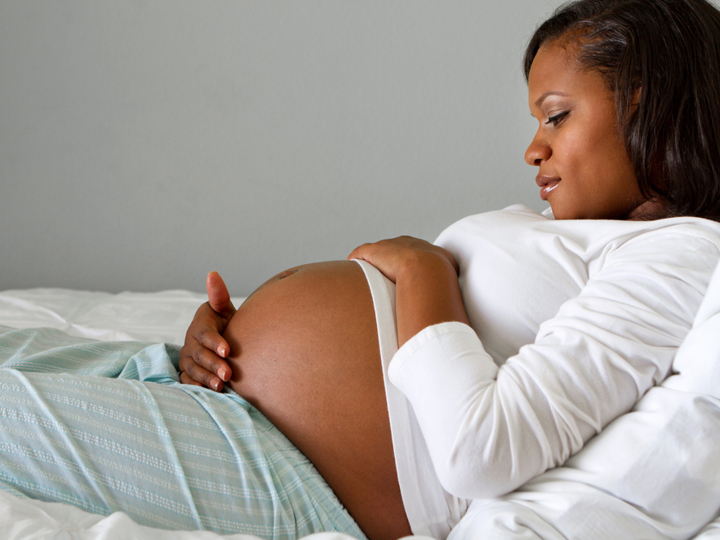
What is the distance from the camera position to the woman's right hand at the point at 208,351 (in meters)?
0.80

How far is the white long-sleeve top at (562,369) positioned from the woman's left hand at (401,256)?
18 centimetres

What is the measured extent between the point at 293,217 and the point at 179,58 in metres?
0.72

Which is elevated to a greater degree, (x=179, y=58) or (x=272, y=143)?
(x=179, y=58)

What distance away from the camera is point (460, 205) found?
2.13m

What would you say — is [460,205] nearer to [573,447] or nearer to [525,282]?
[525,282]

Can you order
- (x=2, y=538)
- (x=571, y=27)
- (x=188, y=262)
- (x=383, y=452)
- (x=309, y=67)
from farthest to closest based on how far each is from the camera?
(x=188, y=262)
(x=309, y=67)
(x=571, y=27)
(x=383, y=452)
(x=2, y=538)

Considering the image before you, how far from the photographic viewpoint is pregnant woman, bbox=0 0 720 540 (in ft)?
1.87

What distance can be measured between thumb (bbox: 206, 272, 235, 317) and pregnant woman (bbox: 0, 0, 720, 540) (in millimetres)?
81

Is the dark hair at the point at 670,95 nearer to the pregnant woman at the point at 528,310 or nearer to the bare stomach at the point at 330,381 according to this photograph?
the pregnant woman at the point at 528,310

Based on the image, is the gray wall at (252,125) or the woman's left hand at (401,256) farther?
the gray wall at (252,125)

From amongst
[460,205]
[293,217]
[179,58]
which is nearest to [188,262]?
[293,217]

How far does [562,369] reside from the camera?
0.56 meters

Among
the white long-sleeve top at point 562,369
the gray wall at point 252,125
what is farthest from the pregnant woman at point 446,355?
the gray wall at point 252,125

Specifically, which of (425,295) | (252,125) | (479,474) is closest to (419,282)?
(425,295)
